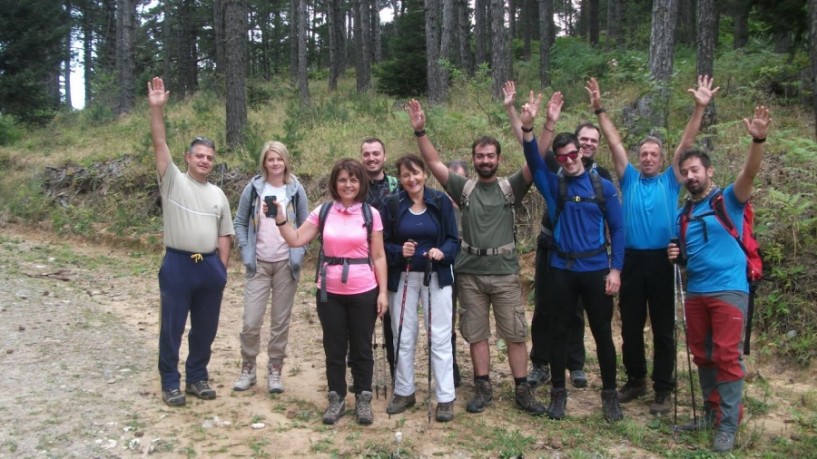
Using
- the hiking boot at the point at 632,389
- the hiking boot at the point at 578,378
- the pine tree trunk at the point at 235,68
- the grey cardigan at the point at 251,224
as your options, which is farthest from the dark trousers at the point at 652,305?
the pine tree trunk at the point at 235,68

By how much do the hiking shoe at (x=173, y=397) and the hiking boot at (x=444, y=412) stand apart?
207 cm

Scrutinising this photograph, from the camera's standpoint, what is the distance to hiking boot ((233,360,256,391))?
5.54m

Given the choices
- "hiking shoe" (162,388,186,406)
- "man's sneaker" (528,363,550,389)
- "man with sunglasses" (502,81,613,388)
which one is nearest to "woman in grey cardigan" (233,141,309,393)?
"hiking shoe" (162,388,186,406)

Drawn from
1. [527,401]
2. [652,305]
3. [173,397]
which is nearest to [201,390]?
[173,397]

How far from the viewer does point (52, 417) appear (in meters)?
4.79

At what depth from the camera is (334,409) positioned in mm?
4902

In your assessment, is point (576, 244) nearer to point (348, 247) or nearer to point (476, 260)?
point (476, 260)

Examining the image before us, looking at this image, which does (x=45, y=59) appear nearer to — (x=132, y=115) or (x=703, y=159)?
(x=132, y=115)

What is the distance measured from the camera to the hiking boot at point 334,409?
484cm

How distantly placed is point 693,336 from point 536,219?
185 inches

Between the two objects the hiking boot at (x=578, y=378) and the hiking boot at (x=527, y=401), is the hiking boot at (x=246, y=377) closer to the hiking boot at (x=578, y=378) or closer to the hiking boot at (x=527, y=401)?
the hiking boot at (x=527, y=401)

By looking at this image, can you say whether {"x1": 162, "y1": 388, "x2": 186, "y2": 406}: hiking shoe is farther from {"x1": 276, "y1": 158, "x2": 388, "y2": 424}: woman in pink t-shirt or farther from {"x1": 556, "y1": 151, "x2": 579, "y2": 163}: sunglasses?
{"x1": 556, "y1": 151, "x2": 579, "y2": 163}: sunglasses

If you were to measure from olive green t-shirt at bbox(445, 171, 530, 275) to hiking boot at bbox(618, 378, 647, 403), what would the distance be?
1.50 m

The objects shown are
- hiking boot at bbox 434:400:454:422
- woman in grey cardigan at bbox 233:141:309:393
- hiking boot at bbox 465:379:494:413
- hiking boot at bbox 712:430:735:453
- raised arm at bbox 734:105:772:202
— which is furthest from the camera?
woman in grey cardigan at bbox 233:141:309:393
